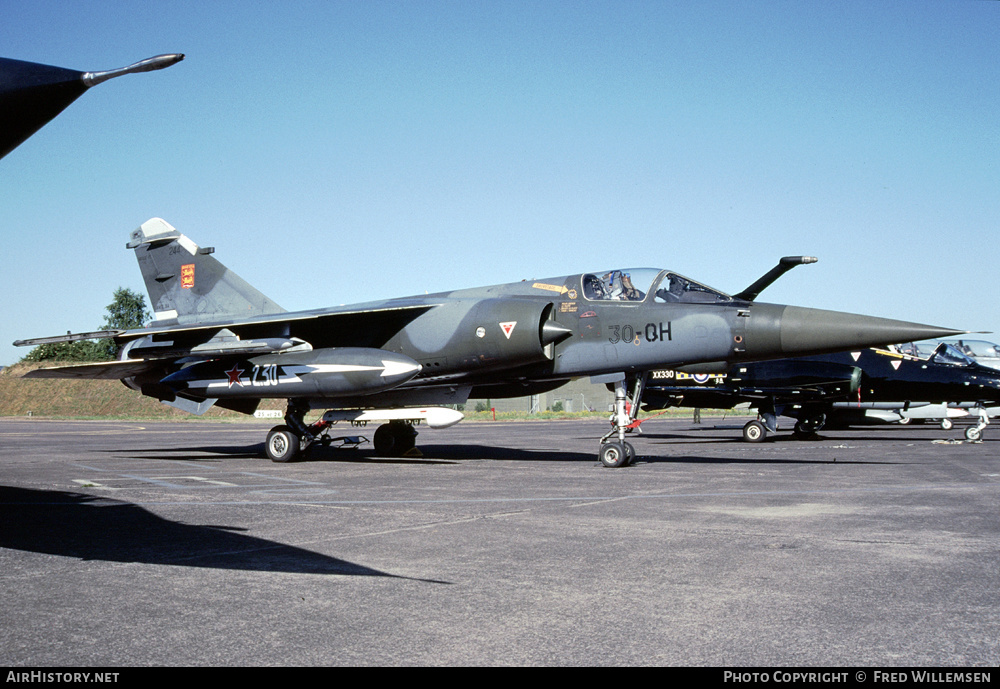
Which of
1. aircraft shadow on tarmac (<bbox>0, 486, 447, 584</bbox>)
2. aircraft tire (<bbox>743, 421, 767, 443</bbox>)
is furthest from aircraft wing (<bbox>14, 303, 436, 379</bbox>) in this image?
aircraft tire (<bbox>743, 421, 767, 443</bbox>)

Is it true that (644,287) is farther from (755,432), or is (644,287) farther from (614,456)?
(755,432)

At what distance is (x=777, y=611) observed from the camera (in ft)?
13.6

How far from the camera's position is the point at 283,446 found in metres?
15.1

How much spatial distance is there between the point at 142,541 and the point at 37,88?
13.0ft

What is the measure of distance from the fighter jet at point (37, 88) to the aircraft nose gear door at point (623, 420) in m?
10.5

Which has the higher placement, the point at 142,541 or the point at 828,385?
the point at 828,385

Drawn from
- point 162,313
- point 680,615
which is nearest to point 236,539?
point 680,615

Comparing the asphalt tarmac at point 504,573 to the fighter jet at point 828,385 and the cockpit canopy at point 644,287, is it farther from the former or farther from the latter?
the fighter jet at point 828,385

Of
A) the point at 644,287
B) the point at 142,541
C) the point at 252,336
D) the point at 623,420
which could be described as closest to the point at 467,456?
the point at 623,420

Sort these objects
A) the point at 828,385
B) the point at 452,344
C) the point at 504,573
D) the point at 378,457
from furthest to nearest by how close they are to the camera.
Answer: the point at 828,385, the point at 378,457, the point at 452,344, the point at 504,573

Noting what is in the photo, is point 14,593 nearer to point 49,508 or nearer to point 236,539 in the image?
point 236,539

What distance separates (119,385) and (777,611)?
238ft

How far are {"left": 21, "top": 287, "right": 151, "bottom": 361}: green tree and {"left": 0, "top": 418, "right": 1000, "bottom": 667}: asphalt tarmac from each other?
71036mm

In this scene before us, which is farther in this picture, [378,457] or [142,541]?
[378,457]
